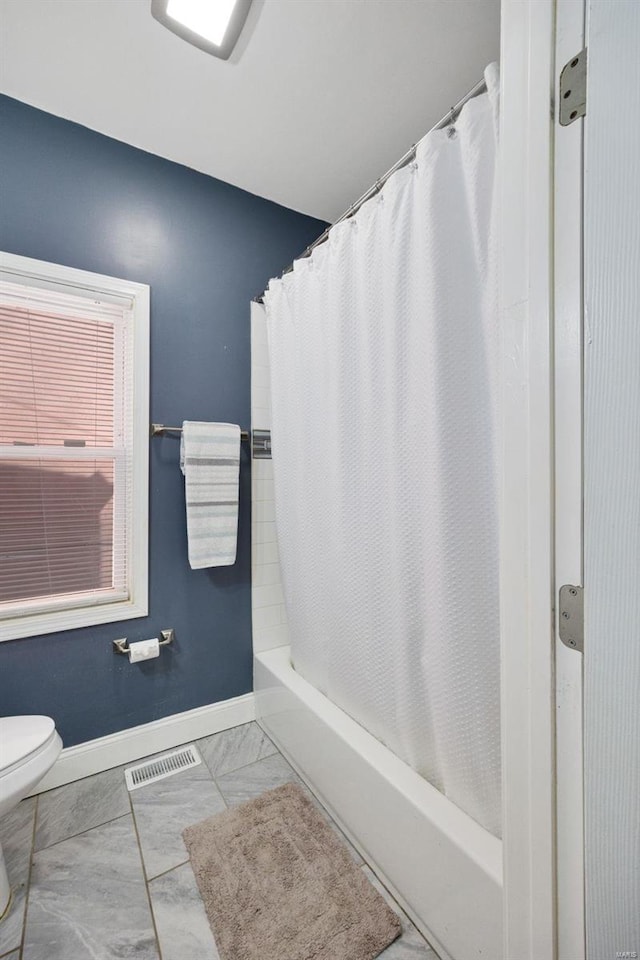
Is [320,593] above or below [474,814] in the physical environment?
above

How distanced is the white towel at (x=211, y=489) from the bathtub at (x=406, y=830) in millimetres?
652

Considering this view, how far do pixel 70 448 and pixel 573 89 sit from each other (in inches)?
68.2

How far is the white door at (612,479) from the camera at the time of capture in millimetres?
494

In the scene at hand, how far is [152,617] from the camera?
1745mm

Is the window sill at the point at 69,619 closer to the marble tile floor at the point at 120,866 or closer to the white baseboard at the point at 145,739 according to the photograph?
the white baseboard at the point at 145,739

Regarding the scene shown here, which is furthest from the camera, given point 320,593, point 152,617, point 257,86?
point 152,617

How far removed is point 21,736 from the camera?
1206 millimetres

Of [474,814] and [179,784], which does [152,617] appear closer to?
[179,784]

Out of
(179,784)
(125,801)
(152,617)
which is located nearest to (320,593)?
(152,617)

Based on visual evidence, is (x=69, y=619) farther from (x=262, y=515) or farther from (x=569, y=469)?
(x=569, y=469)

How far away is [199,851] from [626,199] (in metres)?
1.82

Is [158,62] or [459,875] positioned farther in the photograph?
[158,62]

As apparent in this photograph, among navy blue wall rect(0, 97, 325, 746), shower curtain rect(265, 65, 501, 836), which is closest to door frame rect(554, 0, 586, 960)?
shower curtain rect(265, 65, 501, 836)

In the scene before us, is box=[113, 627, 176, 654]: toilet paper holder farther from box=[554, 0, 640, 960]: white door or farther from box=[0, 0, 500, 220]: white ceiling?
box=[0, 0, 500, 220]: white ceiling
